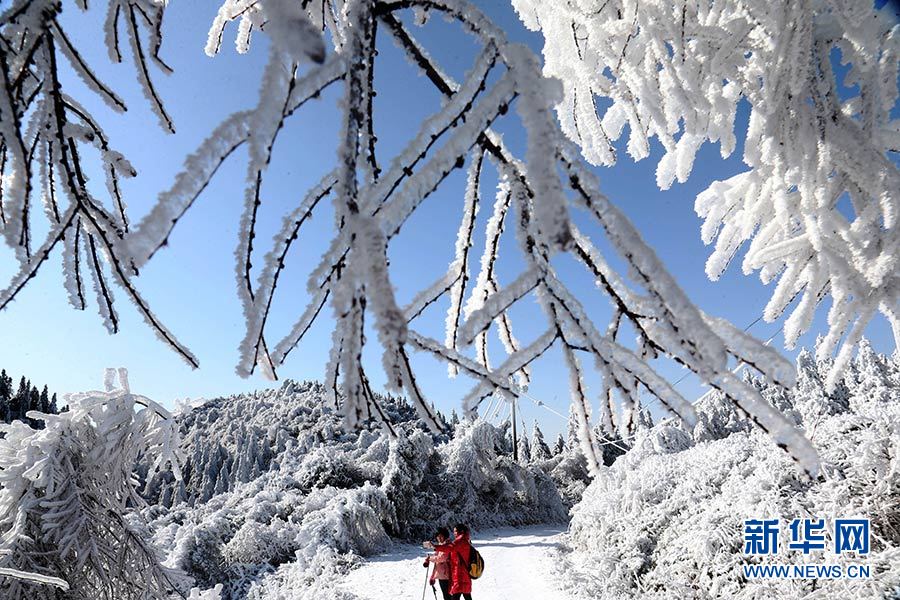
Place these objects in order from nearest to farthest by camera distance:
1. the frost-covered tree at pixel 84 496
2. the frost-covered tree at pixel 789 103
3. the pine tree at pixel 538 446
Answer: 1. the frost-covered tree at pixel 789 103
2. the frost-covered tree at pixel 84 496
3. the pine tree at pixel 538 446

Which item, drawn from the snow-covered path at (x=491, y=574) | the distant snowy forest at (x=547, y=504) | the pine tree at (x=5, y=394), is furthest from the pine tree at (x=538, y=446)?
the pine tree at (x=5, y=394)

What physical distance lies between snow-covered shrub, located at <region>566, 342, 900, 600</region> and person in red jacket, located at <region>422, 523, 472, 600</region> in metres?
2.28

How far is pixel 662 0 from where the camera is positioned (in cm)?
158

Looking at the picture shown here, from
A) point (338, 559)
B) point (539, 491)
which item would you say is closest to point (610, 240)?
point (338, 559)

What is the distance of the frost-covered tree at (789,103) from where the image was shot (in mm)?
1541

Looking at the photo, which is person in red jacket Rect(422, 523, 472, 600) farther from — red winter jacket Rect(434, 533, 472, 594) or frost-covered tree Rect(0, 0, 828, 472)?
frost-covered tree Rect(0, 0, 828, 472)

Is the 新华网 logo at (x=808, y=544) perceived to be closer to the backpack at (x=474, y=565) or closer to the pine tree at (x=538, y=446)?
the backpack at (x=474, y=565)

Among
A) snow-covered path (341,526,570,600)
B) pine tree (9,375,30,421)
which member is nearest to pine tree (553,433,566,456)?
snow-covered path (341,526,570,600)

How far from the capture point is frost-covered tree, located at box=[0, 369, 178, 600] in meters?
2.89

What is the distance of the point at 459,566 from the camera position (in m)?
6.17

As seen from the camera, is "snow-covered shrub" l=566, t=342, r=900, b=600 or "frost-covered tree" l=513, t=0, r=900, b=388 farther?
"snow-covered shrub" l=566, t=342, r=900, b=600

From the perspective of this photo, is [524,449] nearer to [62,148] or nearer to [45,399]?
[62,148]

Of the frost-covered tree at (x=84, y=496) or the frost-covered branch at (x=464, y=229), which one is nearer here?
the frost-covered branch at (x=464, y=229)

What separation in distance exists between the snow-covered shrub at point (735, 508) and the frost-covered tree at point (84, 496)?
4186mm
